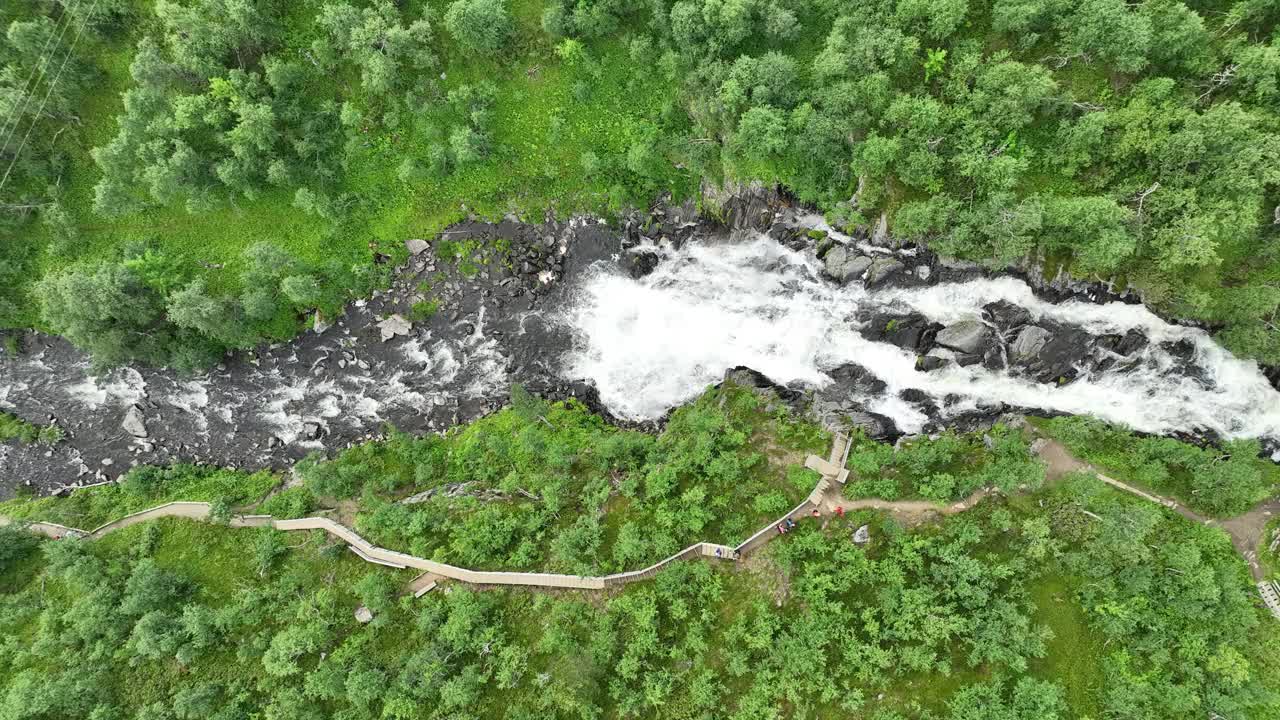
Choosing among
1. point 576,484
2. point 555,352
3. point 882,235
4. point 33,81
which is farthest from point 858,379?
point 33,81

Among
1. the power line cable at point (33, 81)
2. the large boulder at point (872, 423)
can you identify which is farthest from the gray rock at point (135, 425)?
the large boulder at point (872, 423)

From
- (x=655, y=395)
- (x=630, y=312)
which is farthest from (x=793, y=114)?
(x=655, y=395)

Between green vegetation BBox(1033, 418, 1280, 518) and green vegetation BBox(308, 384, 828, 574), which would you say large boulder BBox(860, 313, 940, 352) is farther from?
green vegetation BBox(1033, 418, 1280, 518)

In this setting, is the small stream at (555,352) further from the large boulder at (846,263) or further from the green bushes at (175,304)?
the green bushes at (175,304)

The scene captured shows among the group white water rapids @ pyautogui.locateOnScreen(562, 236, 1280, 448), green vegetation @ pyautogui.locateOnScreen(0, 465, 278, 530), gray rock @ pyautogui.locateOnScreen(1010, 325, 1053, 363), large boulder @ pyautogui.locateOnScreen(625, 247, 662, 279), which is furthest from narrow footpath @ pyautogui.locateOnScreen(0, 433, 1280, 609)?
large boulder @ pyautogui.locateOnScreen(625, 247, 662, 279)

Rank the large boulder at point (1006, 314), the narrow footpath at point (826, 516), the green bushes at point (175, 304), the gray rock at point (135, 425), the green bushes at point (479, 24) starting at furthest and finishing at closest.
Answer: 1. the gray rock at point (135, 425)
2. the green bushes at point (175, 304)
3. the large boulder at point (1006, 314)
4. the green bushes at point (479, 24)
5. the narrow footpath at point (826, 516)
